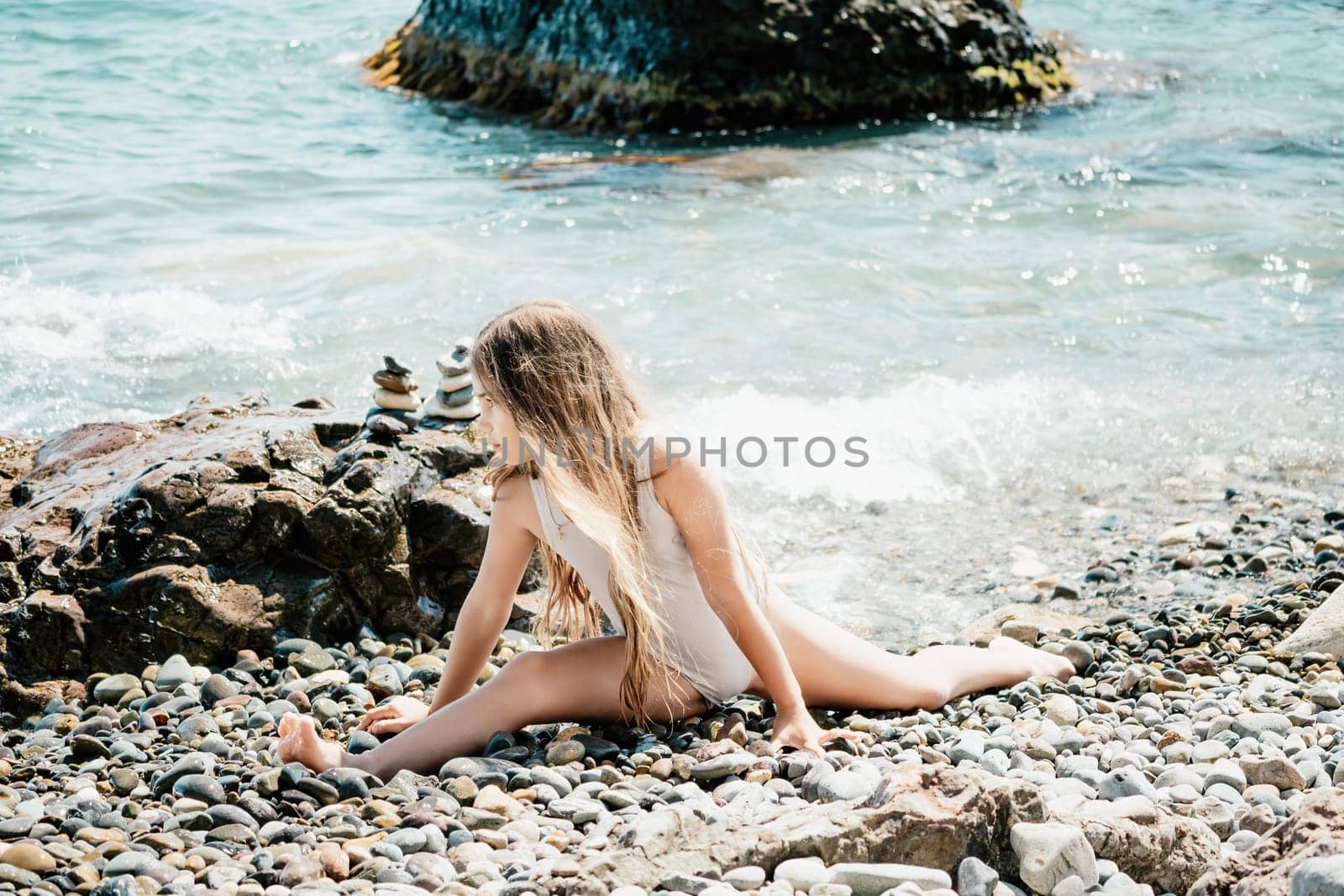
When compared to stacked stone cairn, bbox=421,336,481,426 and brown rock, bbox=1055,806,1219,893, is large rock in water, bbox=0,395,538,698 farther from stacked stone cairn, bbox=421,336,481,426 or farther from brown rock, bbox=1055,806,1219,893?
brown rock, bbox=1055,806,1219,893

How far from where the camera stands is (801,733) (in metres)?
3.70

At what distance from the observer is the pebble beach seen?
2.79 metres

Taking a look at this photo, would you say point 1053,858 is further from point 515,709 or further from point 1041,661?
point 1041,661

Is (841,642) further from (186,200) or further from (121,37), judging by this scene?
(121,37)

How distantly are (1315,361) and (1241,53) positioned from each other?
10.2 metres

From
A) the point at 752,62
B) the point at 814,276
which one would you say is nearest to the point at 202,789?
the point at 814,276

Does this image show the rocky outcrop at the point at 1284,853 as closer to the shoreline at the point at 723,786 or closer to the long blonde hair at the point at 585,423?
the shoreline at the point at 723,786

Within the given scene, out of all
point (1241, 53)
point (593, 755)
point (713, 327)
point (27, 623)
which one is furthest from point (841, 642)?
point (1241, 53)

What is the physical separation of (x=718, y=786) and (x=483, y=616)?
0.98 metres

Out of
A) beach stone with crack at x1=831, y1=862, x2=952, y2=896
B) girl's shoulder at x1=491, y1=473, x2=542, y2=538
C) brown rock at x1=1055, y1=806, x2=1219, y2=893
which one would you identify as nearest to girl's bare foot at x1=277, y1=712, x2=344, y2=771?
girl's shoulder at x1=491, y1=473, x2=542, y2=538

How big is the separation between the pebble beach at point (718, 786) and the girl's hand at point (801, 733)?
5 centimetres

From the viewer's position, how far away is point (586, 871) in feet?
8.86

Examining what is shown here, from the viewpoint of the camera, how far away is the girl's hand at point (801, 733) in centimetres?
366

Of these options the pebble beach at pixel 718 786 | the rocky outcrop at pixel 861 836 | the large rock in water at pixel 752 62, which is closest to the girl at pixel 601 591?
the pebble beach at pixel 718 786
